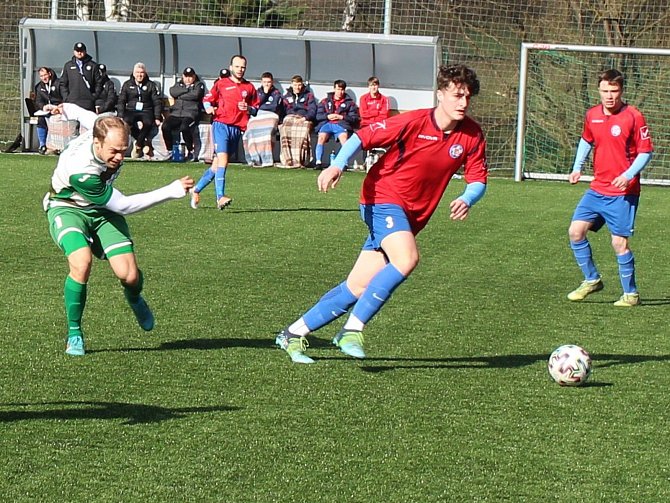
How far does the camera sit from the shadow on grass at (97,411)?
5.12m

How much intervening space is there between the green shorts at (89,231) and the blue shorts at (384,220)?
1.36 metres

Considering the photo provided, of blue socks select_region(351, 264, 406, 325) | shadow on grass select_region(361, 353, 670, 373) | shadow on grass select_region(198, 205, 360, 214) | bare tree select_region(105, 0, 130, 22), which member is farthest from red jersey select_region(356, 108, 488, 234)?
bare tree select_region(105, 0, 130, 22)

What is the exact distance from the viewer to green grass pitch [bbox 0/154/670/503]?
4.44 meters

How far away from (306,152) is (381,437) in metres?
15.8

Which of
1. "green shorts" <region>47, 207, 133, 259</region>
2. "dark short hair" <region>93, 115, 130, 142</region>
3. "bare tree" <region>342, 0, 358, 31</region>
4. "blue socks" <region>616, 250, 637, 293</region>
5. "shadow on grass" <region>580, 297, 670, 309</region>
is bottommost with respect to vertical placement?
"shadow on grass" <region>580, 297, 670, 309</region>

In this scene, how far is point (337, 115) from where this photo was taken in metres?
19.8

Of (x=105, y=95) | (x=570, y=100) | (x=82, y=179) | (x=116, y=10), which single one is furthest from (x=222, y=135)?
(x=116, y=10)

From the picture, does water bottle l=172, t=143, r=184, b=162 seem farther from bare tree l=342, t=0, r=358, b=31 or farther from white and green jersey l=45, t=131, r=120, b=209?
white and green jersey l=45, t=131, r=120, b=209

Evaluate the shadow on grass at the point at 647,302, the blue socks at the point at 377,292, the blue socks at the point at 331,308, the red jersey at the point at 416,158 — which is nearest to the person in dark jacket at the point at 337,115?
the shadow on grass at the point at 647,302

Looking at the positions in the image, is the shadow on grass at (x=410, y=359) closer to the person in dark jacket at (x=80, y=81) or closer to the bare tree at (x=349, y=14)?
the person in dark jacket at (x=80, y=81)

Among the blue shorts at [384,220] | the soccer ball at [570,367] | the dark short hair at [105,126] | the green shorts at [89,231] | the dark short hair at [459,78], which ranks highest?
the dark short hair at [459,78]

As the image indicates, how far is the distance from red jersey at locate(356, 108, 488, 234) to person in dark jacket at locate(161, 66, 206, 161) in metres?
14.4

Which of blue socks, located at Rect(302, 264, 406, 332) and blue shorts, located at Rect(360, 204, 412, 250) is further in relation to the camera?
blue shorts, located at Rect(360, 204, 412, 250)

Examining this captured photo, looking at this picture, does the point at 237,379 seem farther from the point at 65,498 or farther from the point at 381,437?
the point at 65,498
